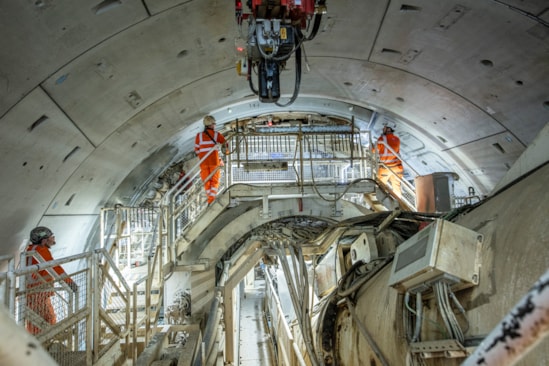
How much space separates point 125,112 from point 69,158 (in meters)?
1.06

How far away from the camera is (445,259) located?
5.44 ft

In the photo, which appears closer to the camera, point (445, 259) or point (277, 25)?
point (445, 259)

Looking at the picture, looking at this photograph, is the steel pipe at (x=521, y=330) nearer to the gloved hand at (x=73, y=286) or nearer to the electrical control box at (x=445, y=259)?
the electrical control box at (x=445, y=259)

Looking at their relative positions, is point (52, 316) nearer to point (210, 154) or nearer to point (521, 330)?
point (521, 330)

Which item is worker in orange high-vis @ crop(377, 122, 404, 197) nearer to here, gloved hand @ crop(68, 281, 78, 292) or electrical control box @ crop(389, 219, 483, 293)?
gloved hand @ crop(68, 281, 78, 292)

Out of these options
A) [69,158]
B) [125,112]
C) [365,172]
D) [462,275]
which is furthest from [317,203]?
[462,275]

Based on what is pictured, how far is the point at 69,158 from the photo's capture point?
18.5 ft

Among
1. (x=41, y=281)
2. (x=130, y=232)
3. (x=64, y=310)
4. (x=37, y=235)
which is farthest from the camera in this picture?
(x=130, y=232)

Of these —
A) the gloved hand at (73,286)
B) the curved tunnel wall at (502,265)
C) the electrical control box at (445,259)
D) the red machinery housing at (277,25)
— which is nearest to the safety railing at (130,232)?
the gloved hand at (73,286)

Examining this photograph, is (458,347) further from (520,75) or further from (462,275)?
(520,75)

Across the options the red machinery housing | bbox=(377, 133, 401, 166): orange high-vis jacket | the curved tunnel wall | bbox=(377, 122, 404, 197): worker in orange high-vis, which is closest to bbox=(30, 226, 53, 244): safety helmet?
the red machinery housing

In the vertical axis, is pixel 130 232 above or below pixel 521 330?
above

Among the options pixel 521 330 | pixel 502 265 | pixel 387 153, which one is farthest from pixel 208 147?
pixel 521 330

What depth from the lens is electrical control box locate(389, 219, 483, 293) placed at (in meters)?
1.67
